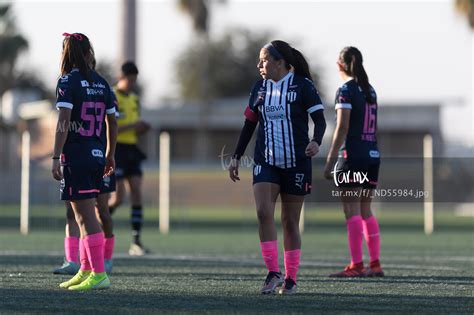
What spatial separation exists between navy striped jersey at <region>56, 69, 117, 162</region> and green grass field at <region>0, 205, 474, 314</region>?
1245 millimetres

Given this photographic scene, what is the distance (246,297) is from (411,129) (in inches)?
1693

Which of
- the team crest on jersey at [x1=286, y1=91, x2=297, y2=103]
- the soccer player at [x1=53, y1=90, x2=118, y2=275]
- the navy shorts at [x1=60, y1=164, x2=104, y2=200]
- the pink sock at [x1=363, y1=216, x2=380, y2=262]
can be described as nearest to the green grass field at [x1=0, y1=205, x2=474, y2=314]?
the soccer player at [x1=53, y1=90, x2=118, y2=275]

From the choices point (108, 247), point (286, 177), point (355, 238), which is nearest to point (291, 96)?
point (286, 177)

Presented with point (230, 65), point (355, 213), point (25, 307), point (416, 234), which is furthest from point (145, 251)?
point (230, 65)

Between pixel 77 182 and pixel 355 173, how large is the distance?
119 inches

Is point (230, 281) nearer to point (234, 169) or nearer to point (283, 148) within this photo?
point (234, 169)

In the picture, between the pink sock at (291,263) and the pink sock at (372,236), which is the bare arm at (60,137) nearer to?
the pink sock at (291,263)

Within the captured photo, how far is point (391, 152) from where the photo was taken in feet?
168

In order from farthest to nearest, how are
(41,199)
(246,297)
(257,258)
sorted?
(41,199), (257,258), (246,297)

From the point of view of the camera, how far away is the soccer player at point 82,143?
876cm

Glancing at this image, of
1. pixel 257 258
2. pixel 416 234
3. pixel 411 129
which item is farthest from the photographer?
pixel 411 129

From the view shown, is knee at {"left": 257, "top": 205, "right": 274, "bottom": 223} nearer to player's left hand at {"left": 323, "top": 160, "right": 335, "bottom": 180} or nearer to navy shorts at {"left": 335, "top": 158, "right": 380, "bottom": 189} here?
player's left hand at {"left": 323, "top": 160, "right": 335, "bottom": 180}

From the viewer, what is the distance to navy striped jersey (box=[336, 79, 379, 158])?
10477 millimetres

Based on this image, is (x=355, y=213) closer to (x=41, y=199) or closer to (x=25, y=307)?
(x=25, y=307)
